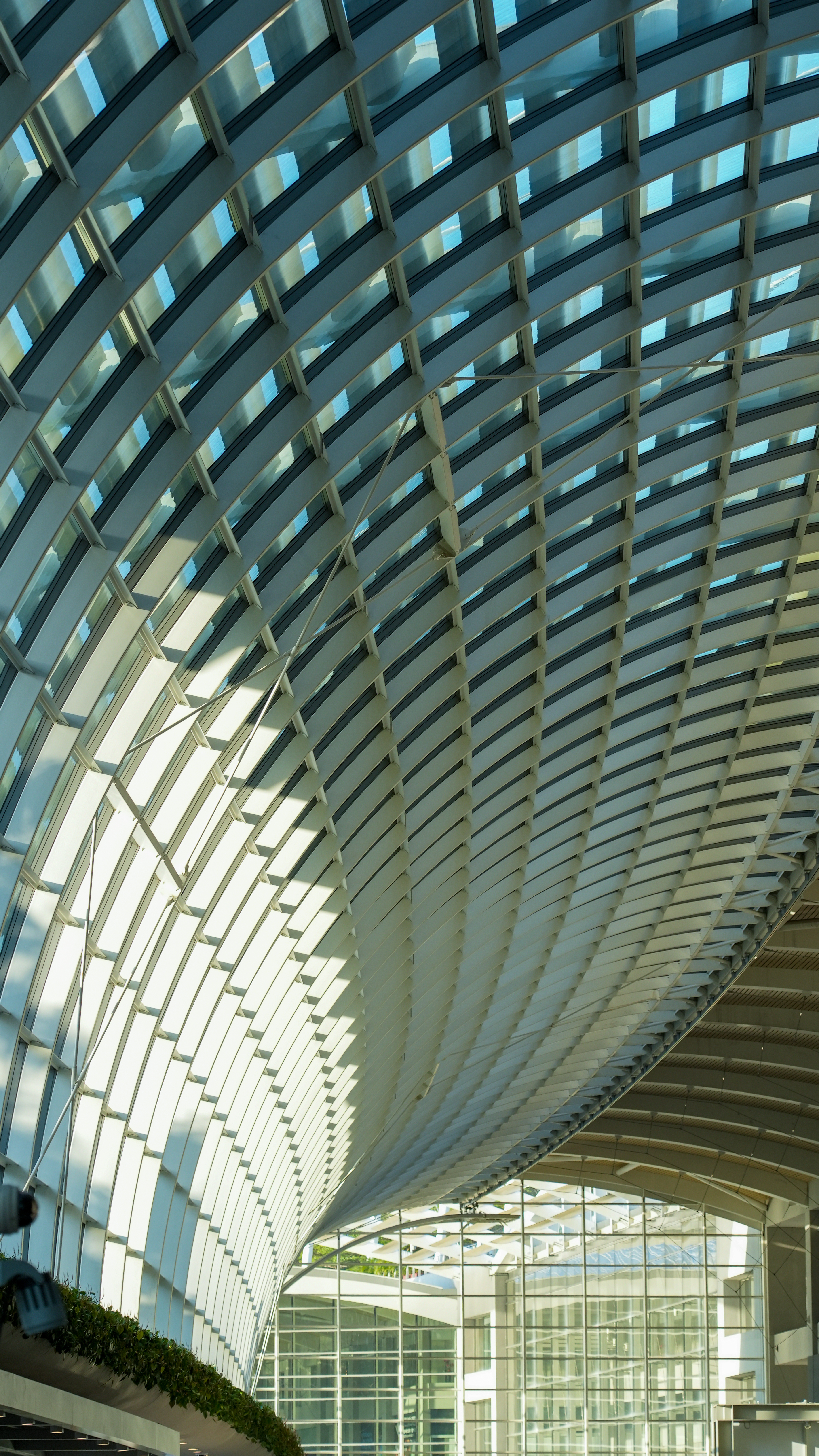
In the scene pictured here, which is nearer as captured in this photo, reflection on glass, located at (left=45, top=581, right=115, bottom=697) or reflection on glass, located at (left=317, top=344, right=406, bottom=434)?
reflection on glass, located at (left=45, top=581, right=115, bottom=697)

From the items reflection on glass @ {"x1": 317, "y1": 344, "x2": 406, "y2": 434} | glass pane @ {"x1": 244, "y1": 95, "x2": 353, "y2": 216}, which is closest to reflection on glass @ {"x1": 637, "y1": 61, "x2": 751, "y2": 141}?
reflection on glass @ {"x1": 317, "y1": 344, "x2": 406, "y2": 434}

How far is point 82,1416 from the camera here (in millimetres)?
15320

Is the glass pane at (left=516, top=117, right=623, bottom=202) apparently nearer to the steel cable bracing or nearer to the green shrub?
the steel cable bracing

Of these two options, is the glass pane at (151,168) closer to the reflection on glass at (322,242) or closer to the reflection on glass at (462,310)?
the reflection on glass at (322,242)

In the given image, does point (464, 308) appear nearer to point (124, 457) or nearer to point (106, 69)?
point (124, 457)

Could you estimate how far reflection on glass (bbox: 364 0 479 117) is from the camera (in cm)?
1427

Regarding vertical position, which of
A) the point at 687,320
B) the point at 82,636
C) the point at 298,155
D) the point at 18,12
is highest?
the point at 687,320

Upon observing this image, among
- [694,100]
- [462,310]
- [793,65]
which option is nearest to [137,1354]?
[462,310]

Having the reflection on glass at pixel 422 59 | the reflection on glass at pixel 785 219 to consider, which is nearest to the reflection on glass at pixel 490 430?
the reflection on glass at pixel 785 219

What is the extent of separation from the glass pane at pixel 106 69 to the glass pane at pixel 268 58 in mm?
941

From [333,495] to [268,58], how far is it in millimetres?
6542

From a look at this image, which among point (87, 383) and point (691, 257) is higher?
point (691, 257)

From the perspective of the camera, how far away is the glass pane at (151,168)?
13.1 m

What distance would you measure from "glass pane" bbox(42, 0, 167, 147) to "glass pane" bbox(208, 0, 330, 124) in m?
0.94
